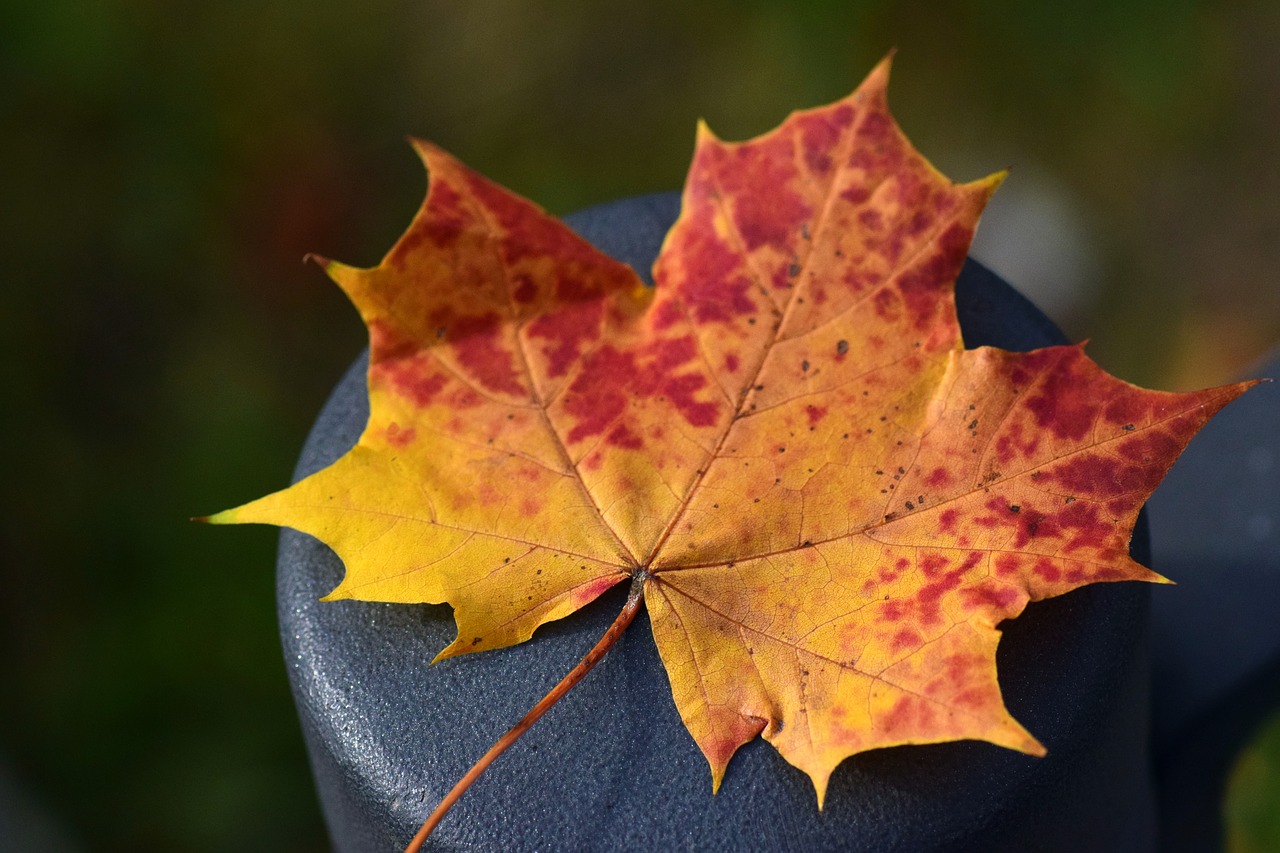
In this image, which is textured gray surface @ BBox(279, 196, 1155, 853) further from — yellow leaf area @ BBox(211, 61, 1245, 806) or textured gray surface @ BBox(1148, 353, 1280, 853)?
textured gray surface @ BBox(1148, 353, 1280, 853)

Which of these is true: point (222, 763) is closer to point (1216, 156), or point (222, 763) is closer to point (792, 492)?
point (792, 492)

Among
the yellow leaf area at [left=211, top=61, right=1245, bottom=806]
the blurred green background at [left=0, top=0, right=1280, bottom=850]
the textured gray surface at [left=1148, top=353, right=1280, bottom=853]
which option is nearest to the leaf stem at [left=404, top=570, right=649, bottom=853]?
the yellow leaf area at [left=211, top=61, right=1245, bottom=806]

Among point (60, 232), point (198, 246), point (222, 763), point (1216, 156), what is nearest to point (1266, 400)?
point (1216, 156)

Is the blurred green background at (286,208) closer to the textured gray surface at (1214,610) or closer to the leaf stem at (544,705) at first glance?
the textured gray surface at (1214,610)

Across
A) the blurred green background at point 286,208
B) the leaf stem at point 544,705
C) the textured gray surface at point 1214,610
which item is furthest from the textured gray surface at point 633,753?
the blurred green background at point 286,208

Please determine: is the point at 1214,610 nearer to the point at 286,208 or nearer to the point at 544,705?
the point at 544,705

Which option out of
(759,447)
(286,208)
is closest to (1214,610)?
(759,447)

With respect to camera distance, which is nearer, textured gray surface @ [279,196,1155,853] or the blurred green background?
textured gray surface @ [279,196,1155,853]
